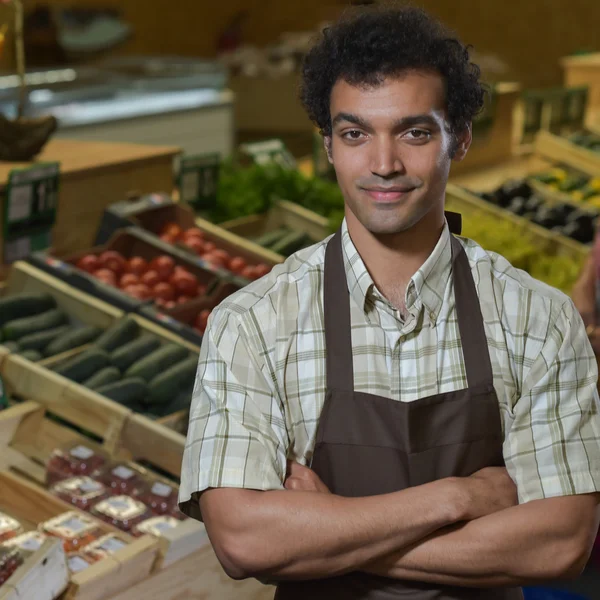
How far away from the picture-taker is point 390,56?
147cm

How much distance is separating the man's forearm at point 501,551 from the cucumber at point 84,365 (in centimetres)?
172

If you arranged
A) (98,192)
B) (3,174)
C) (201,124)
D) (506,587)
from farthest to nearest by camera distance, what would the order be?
1. (201,124)
2. (98,192)
3. (3,174)
4. (506,587)

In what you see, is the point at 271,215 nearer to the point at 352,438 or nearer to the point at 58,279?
the point at 58,279

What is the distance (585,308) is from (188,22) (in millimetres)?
8194

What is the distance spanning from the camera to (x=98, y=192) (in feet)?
12.9

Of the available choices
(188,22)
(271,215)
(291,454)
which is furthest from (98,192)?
(188,22)

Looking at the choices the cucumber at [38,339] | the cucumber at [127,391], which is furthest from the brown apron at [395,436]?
the cucumber at [38,339]

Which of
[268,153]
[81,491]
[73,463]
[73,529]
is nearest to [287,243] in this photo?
[268,153]

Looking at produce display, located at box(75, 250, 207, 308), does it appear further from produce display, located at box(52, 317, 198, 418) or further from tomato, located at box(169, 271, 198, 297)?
produce display, located at box(52, 317, 198, 418)

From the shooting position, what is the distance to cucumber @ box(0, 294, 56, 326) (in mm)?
3232

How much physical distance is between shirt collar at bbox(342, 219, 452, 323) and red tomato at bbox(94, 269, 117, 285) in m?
2.05

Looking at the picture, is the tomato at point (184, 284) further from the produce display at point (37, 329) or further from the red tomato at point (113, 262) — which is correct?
the produce display at point (37, 329)

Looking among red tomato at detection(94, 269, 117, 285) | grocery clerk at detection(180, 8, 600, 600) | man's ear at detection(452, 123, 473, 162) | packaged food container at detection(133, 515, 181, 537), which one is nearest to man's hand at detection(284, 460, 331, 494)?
grocery clerk at detection(180, 8, 600, 600)

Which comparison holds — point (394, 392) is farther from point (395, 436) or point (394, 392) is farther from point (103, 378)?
point (103, 378)
